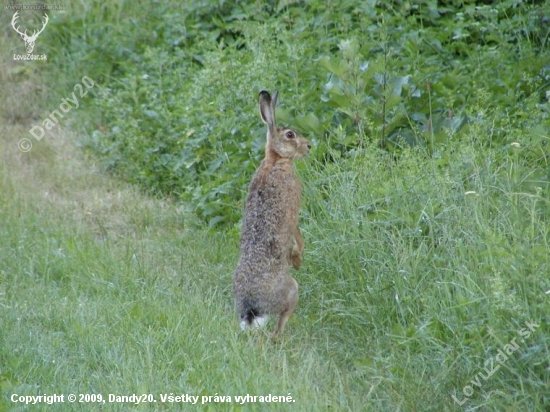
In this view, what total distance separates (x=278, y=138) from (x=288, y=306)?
4.60 feet

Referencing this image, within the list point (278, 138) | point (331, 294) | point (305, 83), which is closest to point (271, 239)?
point (331, 294)

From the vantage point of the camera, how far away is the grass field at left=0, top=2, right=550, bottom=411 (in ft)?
19.4

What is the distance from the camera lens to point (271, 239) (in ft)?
23.7

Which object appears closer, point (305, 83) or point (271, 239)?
point (271, 239)

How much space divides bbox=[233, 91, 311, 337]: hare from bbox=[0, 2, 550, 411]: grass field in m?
0.24

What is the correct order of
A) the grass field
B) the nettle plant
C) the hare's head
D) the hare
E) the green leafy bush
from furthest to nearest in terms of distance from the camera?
the green leafy bush < the nettle plant < the hare's head < the hare < the grass field

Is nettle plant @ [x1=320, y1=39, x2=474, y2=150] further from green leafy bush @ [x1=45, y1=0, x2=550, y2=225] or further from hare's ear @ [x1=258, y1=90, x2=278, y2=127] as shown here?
hare's ear @ [x1=258, y1=90, x2=278, y2=127]

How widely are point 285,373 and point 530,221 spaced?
6.00 ft

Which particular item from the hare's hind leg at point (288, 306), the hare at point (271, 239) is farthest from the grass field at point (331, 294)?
the hare at point (271, 239)

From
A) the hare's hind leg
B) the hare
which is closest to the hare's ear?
the hare

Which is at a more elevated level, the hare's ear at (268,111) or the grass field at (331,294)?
Answer: the hare's ear at (268,111)

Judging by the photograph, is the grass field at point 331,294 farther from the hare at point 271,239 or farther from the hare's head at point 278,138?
the hare's head at point 278,138

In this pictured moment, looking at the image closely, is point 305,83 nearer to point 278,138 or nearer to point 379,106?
point 379,106

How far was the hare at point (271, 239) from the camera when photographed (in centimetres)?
705
